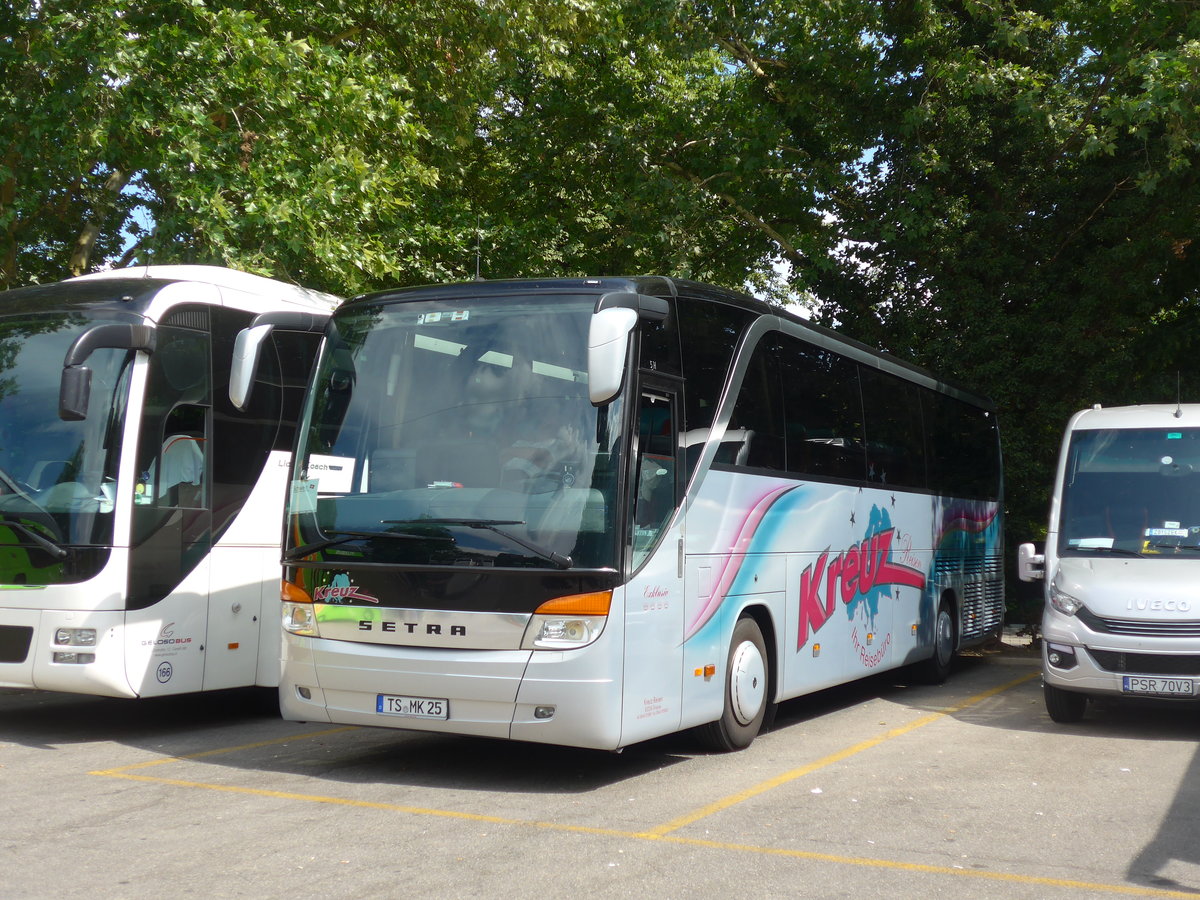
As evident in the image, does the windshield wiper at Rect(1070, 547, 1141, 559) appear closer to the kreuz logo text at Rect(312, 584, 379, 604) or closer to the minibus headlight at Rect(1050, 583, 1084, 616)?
the minibus headlight at Rect(1050, 583, 1084, 616)

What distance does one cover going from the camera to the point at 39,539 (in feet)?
29.9

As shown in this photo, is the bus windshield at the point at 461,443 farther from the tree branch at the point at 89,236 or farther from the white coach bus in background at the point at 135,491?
the tree branch at the point at 89,236

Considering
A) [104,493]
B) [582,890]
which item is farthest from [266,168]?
[582,890]

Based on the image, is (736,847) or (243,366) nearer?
(736,847)

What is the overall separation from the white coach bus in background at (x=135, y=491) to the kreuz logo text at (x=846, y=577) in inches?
173

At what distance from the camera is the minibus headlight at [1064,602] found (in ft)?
34.4

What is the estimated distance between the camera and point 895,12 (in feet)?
61.6

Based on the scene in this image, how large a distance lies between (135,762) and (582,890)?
4.41 metres

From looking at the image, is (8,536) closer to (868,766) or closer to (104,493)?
(104,493)

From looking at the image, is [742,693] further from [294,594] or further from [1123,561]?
[1123,561]

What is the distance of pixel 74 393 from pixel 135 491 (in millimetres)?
1156

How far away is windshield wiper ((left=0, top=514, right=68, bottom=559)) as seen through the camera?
9062 mm

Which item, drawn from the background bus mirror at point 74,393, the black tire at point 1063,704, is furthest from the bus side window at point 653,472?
the black tire at point 1063,704

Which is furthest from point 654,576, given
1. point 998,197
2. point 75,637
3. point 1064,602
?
point 998,197
